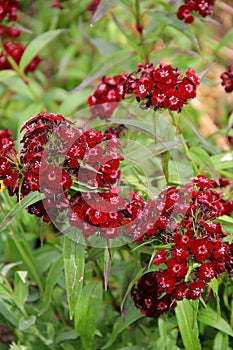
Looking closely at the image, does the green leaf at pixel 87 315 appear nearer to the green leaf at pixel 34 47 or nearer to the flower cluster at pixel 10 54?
the green leaf at pixel 34 47

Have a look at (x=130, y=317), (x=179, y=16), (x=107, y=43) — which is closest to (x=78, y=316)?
(x=130, y=317)

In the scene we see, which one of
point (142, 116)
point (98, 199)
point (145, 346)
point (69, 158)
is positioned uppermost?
point (69, 158)

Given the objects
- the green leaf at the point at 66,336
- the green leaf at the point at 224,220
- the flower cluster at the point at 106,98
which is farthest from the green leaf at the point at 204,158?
the green leaf at the point at 66,336

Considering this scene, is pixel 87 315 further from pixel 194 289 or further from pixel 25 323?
pixel 194 289

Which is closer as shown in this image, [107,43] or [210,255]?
[210,255]

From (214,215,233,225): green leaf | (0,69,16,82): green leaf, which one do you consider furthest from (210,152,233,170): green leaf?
(0,69,16,82): green leaf

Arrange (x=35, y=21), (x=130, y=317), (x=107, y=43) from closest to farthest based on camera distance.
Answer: (x=130, y=317) < (x=107, y=43) < (x=35, y=21)

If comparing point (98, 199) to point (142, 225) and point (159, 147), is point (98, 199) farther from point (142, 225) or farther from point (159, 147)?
point (159, 147)

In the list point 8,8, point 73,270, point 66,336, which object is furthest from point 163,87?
point 8,8
